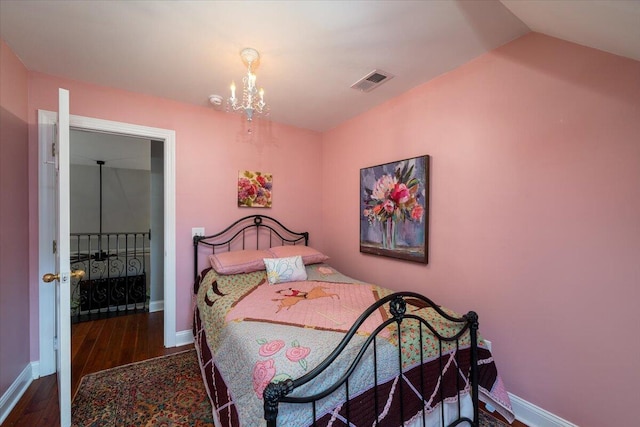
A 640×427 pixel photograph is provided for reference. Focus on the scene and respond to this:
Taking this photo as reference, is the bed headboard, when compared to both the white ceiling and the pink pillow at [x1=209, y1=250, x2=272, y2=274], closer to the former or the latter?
the pink pillow at [x1=209, y1=250, x2=272, y2=274]

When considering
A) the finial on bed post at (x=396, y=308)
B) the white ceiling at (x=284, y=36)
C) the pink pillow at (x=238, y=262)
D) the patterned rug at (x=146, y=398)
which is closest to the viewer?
the finial on bed post at (x=396, y=308)

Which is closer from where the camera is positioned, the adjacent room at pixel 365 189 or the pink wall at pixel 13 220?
the adjacent room at pixel 365 189

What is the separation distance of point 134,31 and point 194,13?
47 cm

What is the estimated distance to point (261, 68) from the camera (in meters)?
2.05

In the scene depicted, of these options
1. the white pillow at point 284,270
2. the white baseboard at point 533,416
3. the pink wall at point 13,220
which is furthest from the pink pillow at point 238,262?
A: the white baseboard at point 533,416

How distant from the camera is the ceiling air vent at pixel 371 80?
213 centimetres

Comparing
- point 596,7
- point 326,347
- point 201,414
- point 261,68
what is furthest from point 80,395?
point 596,7

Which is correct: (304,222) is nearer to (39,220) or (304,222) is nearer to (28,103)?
(39,220)

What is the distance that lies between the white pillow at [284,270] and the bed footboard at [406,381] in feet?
3.59

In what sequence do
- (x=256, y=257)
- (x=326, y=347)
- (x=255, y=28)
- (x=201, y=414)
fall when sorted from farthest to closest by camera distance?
(x=256, y=257) → (x=201, y=414) → (x=255, y=28) → (x=326, y=347)

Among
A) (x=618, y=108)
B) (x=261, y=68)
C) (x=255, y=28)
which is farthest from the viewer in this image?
(x=261, y=68)

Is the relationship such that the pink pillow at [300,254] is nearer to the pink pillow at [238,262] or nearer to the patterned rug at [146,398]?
the pink pillow at [238,262]

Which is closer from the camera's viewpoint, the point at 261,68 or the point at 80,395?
the point at 80,395

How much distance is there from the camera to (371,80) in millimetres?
2227
